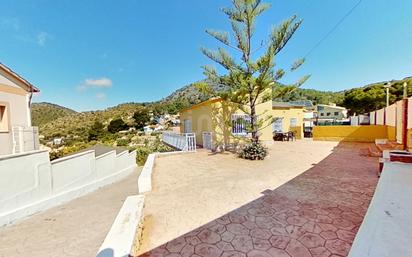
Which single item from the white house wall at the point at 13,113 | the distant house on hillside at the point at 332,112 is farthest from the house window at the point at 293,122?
the distant house on hillside at the point at 332,112

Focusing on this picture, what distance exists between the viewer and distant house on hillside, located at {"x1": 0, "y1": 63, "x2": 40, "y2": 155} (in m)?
8.55

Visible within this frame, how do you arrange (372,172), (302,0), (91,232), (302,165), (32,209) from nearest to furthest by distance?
(91,232)
(32,209)
(372,172)
(302,165)
(302,0)

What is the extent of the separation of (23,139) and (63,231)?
6740mm

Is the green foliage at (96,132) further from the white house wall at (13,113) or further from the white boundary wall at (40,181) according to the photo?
the white boundary wall at (40,181)

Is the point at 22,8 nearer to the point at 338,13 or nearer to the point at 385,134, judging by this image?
the point at 338,13

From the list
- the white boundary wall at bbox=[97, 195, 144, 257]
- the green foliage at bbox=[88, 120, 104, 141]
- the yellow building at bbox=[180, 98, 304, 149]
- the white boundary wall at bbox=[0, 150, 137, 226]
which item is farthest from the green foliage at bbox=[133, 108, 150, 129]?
the white boundary wall at bbox=[97, 195, 144, 257]

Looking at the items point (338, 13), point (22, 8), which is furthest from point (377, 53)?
point (22, 8)

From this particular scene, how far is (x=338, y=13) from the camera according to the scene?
8.57m

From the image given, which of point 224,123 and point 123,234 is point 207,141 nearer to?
point 224,123

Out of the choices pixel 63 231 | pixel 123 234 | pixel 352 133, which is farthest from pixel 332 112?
pixel 123 234

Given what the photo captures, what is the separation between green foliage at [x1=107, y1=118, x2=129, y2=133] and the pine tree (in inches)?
1535

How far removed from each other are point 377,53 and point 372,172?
27.1 ft

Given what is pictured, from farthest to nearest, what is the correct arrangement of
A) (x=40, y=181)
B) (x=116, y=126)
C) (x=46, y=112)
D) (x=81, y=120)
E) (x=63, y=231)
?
1. (x=81, y=120)
2. (x=46, y=112)
3. (x=116, y=126)
4. (x=40, y=181)
5. (x=63, y=231)

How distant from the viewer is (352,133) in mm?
15328
